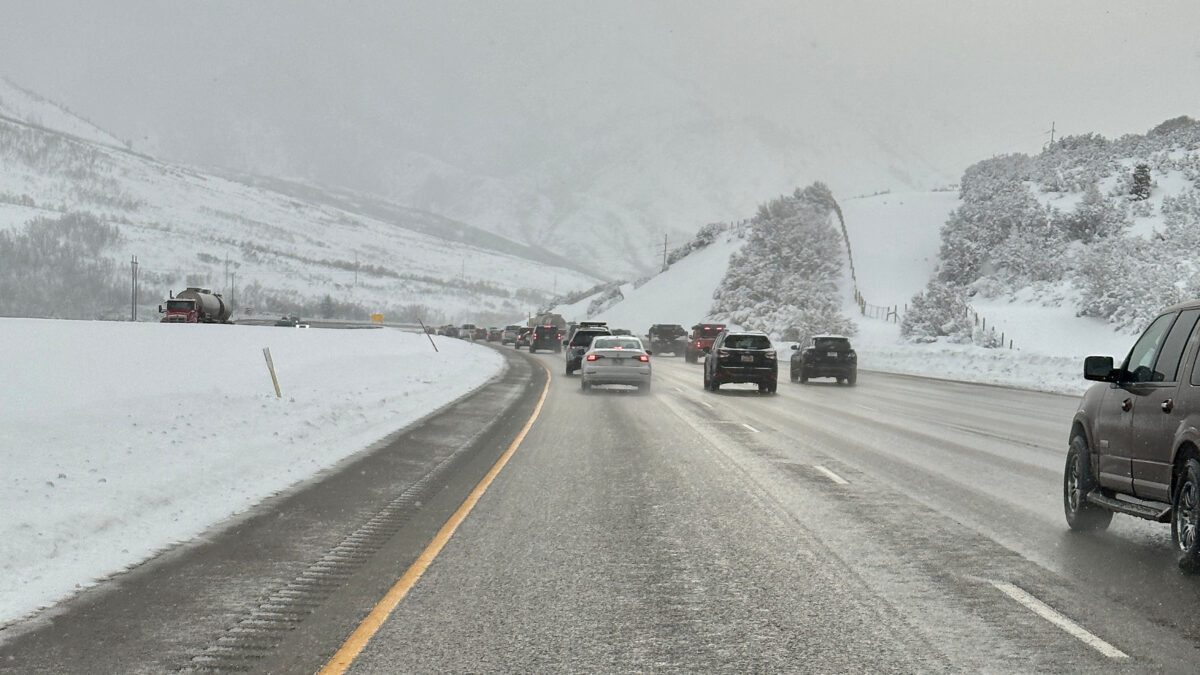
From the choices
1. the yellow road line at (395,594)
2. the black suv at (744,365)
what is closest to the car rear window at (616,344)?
the black suv at (744,365)

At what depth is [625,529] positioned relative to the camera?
9.11 metres

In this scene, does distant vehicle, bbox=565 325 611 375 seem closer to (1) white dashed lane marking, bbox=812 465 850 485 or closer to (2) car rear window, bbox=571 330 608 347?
(2) car rear window, bbox=571 330 608 347

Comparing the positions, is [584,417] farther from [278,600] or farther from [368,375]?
[278,600]

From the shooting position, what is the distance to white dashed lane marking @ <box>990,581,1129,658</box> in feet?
18.5

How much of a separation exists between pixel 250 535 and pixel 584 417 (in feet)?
40.7

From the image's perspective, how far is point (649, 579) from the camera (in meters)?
7.24

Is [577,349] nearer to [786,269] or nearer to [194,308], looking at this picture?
[194,308]

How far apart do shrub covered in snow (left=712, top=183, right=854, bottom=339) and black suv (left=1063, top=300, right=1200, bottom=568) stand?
75163 millimetres

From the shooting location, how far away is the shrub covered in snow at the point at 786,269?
3504 inches

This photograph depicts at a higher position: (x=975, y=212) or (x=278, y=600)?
(x=975, y=212)

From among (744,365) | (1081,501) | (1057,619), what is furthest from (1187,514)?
(744,365)

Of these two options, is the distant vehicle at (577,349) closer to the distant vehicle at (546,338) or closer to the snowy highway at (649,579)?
the snowy highway at (649,579)

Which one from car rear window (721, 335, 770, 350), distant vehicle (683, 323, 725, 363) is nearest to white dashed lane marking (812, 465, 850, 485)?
car rear window (721, 335, 770, 350)

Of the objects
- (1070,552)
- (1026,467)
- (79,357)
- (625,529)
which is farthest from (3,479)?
(79,357)
